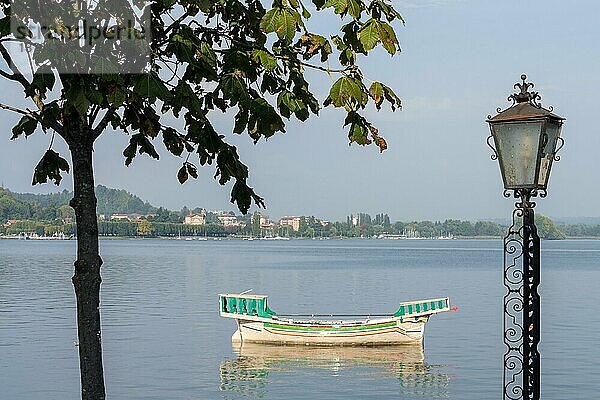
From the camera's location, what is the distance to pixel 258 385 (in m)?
31.6

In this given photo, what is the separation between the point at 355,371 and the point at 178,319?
18201mm

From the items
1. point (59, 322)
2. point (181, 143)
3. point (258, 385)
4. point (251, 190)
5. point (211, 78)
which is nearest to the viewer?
point (211, 78)

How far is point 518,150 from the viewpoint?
22.5ft

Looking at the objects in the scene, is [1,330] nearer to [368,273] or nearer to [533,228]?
[533,228]

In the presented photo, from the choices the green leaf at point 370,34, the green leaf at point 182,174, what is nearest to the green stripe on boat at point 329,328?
the green leaf at point 182,174

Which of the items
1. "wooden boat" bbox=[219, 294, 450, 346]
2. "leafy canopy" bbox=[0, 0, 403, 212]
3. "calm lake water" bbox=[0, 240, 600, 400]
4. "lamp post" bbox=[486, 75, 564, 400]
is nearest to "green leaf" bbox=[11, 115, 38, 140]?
"leafy canopy" bbox=[0, 0, 403, 212]

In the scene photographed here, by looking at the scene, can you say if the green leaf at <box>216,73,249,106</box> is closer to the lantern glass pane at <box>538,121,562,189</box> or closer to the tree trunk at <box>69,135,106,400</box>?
the tree trunk at <box>69,135,106,400</box>

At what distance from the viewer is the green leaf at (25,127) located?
7.17m

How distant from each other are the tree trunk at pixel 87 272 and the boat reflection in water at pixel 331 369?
23469 mm

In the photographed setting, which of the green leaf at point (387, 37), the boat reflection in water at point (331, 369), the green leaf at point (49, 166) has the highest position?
the green leaf at point (387, 37)

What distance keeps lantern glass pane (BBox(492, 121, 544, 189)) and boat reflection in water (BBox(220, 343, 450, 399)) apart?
76.8 ft

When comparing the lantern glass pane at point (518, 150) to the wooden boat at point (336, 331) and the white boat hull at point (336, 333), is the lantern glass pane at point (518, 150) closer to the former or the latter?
the wooden boat at point (336, 331)

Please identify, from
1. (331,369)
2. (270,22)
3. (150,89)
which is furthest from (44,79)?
(331,369)

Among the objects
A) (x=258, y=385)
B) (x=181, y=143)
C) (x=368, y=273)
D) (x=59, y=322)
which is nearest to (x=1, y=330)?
(x=59, y=322)
